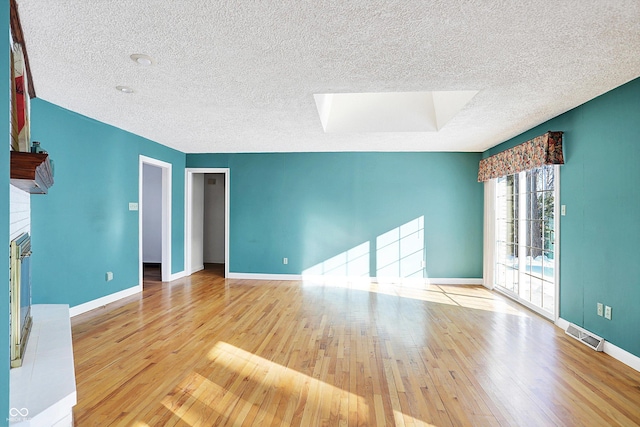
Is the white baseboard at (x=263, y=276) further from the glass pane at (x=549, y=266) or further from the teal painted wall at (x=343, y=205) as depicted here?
the glass pane at (x=549, y=266)

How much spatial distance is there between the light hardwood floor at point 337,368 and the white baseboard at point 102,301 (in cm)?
11

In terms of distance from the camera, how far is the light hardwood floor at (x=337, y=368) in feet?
7.55

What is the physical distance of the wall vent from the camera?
344 centimetres

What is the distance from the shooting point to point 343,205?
272 inches

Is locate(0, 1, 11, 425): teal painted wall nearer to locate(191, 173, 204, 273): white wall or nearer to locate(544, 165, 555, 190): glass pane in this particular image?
locate(544, 165, 555, 190): glass pane

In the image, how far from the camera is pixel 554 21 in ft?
6.98

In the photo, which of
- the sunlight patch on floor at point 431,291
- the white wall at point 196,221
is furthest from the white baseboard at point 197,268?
the sunlight patch on floor at point 431,291

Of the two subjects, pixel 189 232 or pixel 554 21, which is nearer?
pixel 554 21

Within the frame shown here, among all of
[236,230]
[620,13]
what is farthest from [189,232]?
[620,13]

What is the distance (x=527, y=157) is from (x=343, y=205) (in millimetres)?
3208

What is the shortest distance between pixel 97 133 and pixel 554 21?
4.97 m

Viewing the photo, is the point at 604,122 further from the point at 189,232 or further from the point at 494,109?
the point at 189,232

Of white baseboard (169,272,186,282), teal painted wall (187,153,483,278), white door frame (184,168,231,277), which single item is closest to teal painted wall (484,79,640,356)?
teal painted wall (187,153,483,278)

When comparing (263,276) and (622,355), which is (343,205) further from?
(622,355)
